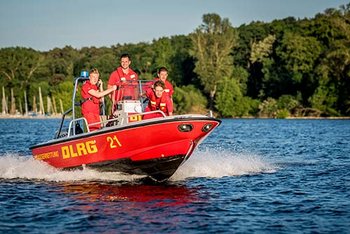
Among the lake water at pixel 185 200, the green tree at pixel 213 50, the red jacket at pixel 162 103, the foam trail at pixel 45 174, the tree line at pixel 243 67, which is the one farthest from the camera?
the green tree at pixel 213 50

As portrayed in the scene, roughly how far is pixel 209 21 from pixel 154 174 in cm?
8640

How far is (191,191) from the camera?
14.4m

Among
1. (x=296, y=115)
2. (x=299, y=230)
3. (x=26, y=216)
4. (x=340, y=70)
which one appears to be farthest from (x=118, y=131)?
(x=296, y=115)

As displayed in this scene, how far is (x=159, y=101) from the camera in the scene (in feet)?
49.8

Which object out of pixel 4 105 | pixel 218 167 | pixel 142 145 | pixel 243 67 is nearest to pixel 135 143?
pixel 142 145

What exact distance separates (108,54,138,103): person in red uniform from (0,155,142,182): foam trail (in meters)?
1.93

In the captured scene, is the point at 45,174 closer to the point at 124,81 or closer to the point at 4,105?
the point at 124,81

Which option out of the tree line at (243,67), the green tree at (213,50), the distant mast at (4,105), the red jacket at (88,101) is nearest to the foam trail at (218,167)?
the red jacket at (88,101)

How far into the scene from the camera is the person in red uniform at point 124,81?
15.8 m

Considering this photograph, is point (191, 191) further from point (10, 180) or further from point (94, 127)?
point (10, 180)

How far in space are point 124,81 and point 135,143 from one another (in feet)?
6.75

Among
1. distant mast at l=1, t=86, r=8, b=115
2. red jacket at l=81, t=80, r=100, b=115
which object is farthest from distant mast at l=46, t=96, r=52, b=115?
red jacket at l=81, t=80, r=100, b=115

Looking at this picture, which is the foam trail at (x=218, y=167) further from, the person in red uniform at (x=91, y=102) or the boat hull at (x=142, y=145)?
the person in red uniform at (x=91, y=102)

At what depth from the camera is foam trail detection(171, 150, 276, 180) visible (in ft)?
57.6
